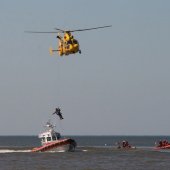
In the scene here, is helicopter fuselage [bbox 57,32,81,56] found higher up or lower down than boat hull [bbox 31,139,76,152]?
higher up

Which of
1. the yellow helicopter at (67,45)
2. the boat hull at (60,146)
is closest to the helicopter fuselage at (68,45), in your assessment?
the yellow helicopter at (67,45)

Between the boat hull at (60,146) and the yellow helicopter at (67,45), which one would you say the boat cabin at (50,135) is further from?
the yellow helicopter at (67,45)

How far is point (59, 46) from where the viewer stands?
46219 millimetres

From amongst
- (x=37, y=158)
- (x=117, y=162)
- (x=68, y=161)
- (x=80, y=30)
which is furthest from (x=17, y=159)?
(x=80, y=30)

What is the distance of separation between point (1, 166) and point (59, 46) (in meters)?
12.2

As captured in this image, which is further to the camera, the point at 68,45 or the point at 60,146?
the point at 60,146

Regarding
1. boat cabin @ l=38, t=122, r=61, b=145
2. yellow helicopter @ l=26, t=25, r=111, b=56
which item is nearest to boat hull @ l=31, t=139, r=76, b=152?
boat cabin @ l=38, t=122, r=61, b=145

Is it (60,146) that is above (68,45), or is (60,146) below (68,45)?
below

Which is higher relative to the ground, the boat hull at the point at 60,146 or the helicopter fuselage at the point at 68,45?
the helicopter fuselage at the point at 68,45

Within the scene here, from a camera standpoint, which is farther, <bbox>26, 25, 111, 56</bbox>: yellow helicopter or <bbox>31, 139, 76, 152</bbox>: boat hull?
<bbox>31, 139, 76, 152</bbox>: boat hull

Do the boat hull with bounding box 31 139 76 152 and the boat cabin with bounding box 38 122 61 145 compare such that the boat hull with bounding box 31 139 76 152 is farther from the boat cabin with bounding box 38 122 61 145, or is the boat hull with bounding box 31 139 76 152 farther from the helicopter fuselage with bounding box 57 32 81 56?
the helicopter fuselage with bounding box 57 32 81 56

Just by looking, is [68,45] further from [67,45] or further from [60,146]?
[60,146]

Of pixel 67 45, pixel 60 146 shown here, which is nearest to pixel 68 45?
pixel 67 45

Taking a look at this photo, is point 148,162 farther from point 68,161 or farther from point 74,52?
point 74,52
